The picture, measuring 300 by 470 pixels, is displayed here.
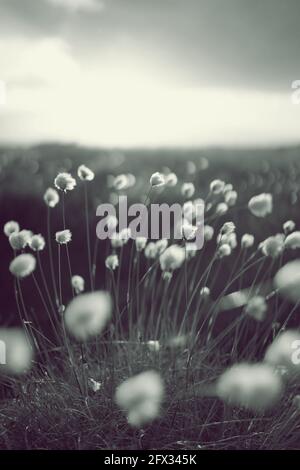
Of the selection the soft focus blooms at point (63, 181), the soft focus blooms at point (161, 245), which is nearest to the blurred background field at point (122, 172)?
the soft focus blooms at point (161, 245)

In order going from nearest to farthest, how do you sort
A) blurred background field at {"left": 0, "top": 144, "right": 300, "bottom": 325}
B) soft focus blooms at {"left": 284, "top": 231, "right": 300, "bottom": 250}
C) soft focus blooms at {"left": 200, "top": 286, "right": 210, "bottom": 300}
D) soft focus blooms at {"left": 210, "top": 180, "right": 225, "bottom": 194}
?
1. soft focus blooms at {"left": 284, "top": 231, "right": 300, "bottom": 250}
2. soft focus blooms at {"left": 200, "top": 286, "right": 210, "bottom": 300}
3. soft focus blooms at {"left": 210, "top": 180, "right": 225, "bottom": 194}
4. blurred background field at {"left": 0, "top": 144, "right": 300, "bottom": 325}

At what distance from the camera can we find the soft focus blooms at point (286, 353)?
60.2 inches

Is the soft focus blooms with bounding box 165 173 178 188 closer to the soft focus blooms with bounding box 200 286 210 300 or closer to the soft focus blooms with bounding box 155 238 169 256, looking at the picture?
the soft focus blooms with bounding box 155 238 169 256

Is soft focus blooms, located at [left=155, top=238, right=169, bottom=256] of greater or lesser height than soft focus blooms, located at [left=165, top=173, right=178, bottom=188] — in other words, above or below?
below

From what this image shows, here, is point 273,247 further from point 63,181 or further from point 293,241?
point 63,181

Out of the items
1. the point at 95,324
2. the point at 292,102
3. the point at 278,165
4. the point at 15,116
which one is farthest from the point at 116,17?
the point at 278,165

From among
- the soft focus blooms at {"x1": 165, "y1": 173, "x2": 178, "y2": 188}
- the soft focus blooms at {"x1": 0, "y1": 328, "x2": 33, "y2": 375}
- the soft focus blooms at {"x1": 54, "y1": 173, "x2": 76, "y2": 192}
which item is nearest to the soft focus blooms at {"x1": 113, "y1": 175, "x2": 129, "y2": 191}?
the soft focus blooms at {"x1": 165, "y1": 173, "x2": 178, "y2": 188}

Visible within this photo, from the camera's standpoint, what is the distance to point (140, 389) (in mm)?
1303

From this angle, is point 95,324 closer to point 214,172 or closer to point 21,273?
point 21,273

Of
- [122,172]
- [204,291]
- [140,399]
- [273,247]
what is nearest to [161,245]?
[204,291]

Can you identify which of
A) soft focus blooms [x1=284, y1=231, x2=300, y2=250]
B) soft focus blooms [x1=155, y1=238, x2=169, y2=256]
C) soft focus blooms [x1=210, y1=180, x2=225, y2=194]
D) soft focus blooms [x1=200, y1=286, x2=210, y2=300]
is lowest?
soft focus blooms [x1=200, y1=286, x2=210, y2=300]

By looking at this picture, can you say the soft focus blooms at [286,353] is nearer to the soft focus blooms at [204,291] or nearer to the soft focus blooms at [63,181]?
the soft focus blooms at [204,291]

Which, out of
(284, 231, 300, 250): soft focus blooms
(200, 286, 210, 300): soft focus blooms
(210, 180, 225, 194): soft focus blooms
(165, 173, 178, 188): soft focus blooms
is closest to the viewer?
(284, 231, 300, 250): soft focus blooms

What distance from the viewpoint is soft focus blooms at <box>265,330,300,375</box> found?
1.53 meters
